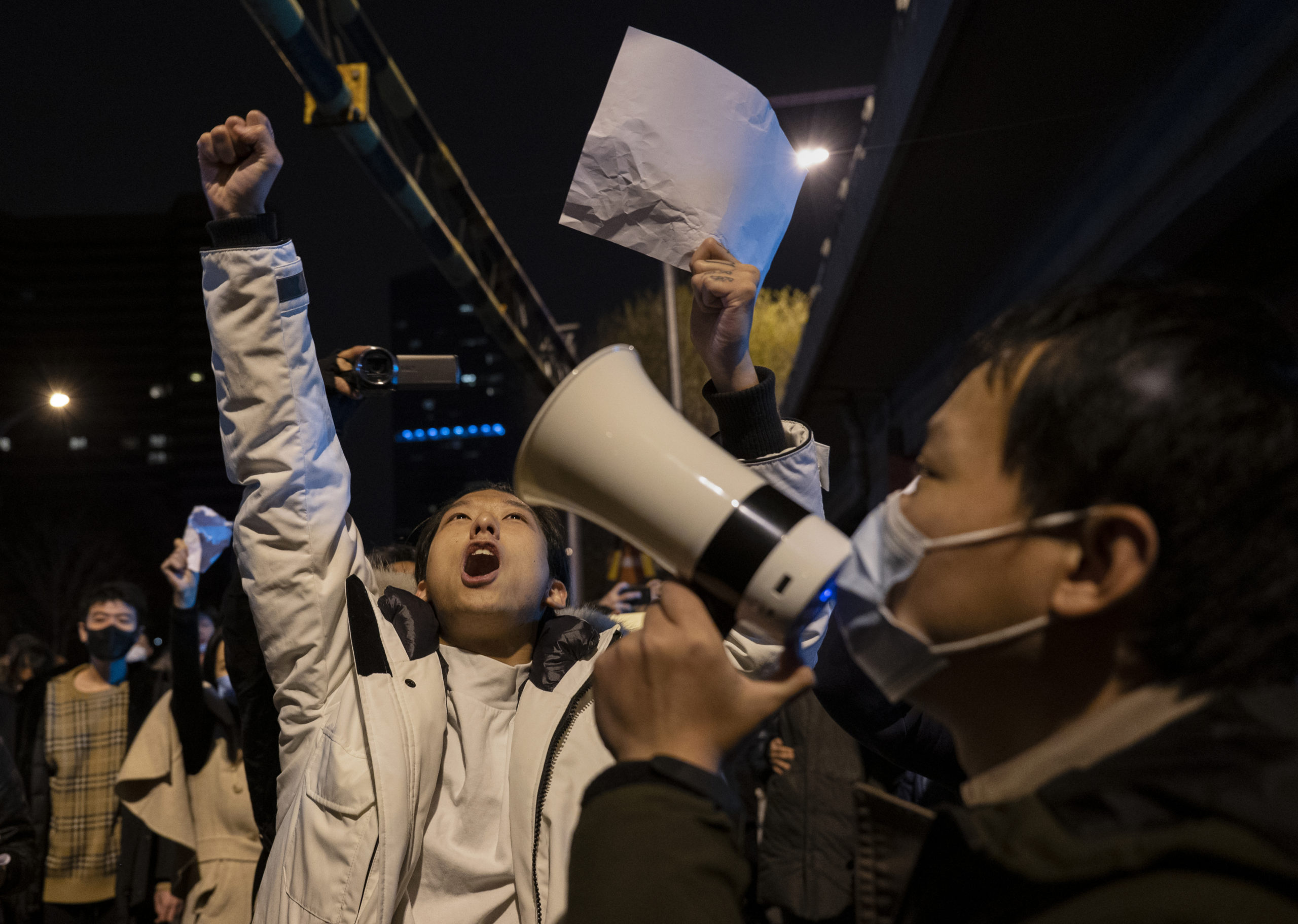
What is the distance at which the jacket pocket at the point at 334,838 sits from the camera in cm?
168

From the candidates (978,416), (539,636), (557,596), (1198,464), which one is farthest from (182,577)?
(1198,464)

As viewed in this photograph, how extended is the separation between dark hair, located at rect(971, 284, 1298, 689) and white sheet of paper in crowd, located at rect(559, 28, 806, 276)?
44.6 inches

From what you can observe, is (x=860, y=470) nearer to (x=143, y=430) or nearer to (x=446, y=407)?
(x=446, y=407)

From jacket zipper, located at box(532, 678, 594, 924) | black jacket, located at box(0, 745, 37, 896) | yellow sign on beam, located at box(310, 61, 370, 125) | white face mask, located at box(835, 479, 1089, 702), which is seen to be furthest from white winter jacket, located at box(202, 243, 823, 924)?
yellow sign on beam, located at box(310, 61, 370, 125)

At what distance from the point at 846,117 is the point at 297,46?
4708mm

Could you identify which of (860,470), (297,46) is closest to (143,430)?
(860,470)

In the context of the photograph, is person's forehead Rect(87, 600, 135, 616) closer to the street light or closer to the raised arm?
the raised arm

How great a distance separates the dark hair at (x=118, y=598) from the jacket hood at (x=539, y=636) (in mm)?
3633

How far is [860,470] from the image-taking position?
13586mm

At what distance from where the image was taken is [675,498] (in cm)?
125

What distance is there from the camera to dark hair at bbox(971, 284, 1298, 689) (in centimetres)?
90

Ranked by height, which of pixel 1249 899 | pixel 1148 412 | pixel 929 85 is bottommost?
pixel 1249 899

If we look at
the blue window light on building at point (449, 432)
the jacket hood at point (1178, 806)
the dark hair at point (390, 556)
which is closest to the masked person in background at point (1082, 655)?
the jacket hood at point (1178, 806)

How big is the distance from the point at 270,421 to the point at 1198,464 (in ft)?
5.24
